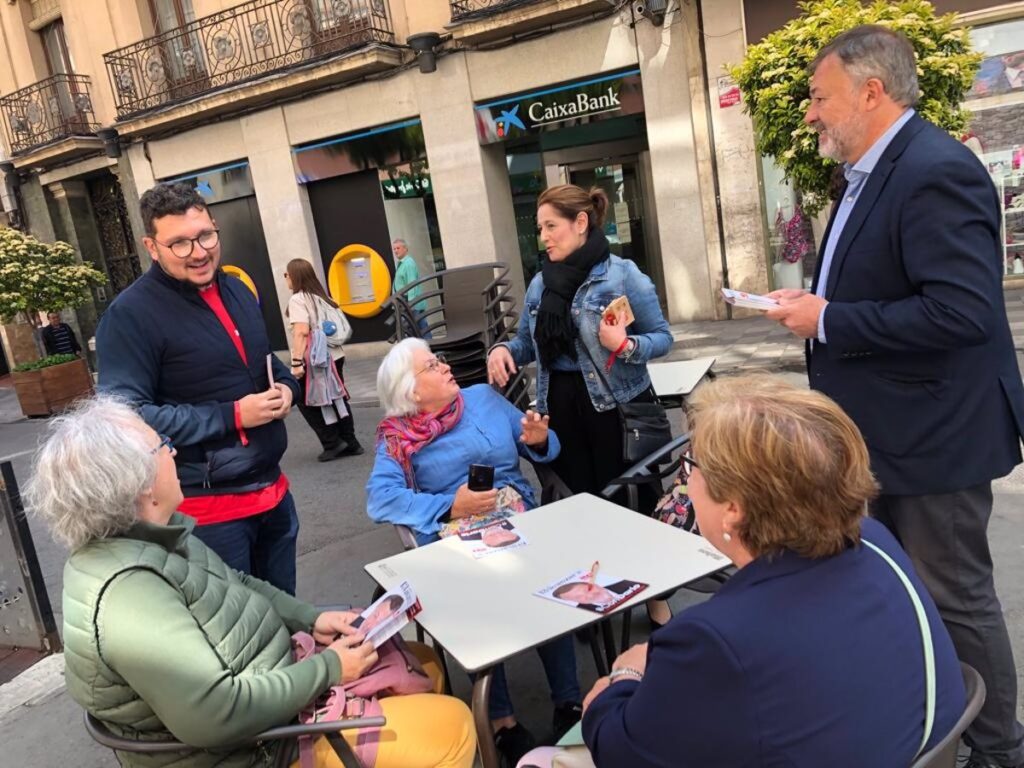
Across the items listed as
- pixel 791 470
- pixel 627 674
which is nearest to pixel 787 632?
pixel 791 470

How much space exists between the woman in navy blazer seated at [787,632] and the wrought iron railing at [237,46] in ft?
37.0

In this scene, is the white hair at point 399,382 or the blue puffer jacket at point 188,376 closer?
the blue puffer jacket at point 188,376

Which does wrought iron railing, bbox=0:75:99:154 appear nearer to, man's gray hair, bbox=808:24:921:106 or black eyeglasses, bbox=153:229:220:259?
black eyeglasses, bbox=153:229:220:259

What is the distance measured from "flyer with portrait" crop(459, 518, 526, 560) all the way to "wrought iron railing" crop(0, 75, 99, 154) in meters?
16.1

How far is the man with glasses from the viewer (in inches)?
98.0

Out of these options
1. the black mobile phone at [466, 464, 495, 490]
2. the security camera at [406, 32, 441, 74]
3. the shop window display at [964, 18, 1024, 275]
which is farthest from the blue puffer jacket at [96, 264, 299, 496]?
the security camera at [406, 32, 441, 74]

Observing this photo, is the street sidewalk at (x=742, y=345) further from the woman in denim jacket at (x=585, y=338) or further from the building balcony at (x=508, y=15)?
the building balcony at (x=508, y=15)

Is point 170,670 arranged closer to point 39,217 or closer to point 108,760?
point 108,760

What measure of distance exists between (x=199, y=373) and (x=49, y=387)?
1087 cm

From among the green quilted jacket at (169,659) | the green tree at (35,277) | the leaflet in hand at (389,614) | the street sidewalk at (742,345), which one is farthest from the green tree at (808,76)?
the green tree at (35,277)

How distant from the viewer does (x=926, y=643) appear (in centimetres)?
126

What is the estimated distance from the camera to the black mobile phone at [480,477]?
2734 mm

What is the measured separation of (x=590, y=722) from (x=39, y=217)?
19300 mm

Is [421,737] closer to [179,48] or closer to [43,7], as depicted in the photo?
[179,48]
